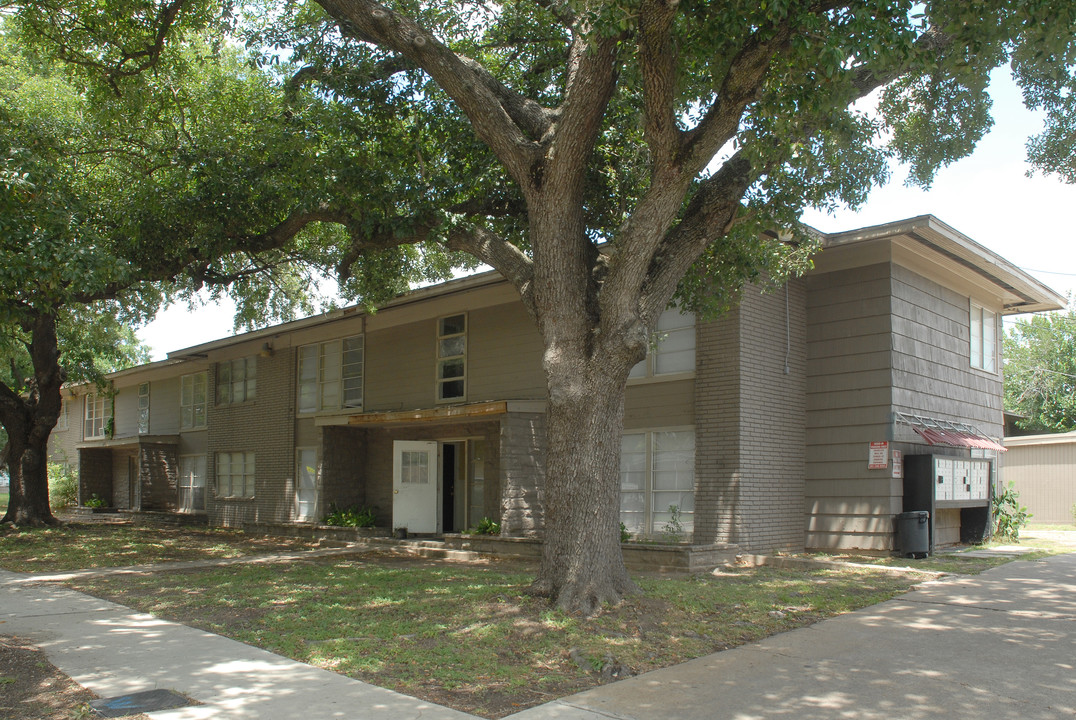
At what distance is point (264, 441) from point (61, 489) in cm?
1572

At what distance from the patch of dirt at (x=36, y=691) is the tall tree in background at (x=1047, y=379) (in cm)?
4001

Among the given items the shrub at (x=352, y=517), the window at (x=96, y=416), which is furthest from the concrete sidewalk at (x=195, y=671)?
the window at (x=96, y=416)

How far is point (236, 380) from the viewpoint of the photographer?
24.7 meters

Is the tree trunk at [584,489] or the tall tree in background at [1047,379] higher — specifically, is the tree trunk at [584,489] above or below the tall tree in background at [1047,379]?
below

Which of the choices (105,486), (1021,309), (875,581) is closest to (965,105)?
(875,581)

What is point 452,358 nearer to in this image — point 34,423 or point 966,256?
point 966,256

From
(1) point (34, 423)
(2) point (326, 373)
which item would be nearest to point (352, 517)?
(2) point (326, 373)

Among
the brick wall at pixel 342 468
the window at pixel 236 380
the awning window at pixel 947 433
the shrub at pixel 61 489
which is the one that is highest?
the window at pixel 236 380

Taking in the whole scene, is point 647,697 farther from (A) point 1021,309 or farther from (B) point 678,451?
(A) point 1021,309

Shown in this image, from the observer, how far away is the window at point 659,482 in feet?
46.8

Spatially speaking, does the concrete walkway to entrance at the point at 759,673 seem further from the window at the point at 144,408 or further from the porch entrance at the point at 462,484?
the window at the point at 144,408

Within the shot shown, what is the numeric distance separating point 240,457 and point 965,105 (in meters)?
20.1

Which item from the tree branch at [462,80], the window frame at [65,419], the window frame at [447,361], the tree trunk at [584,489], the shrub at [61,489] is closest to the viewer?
the tree trunk at [584,489]

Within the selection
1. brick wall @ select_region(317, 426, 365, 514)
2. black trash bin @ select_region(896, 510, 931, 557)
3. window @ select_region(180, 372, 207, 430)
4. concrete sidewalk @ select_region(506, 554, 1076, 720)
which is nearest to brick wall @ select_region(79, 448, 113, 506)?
window @ select_region(180, 372, 207, 430)
